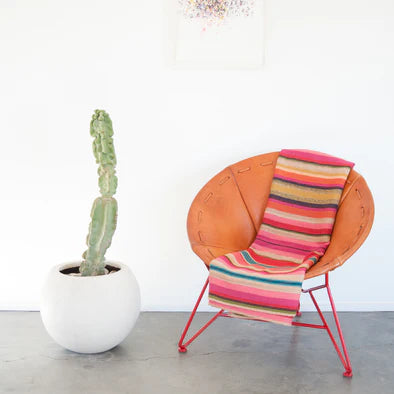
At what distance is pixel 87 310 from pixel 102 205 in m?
0.49

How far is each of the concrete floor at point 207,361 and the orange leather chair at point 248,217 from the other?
103 mm

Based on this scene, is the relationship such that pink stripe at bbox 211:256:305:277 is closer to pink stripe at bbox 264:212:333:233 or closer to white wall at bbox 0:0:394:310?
pink stripe at bbox 264:212:333:233

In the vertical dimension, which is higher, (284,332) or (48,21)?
(48,21)

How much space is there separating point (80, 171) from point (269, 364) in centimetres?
152

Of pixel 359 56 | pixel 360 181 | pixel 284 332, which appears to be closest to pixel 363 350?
pixel 284 332

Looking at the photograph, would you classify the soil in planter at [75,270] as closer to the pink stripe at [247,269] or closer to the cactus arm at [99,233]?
the cactus arm at [99,233]

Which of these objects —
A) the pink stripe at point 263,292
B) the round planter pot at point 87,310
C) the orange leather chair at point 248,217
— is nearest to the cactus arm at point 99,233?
the round planter pot at point 87,310

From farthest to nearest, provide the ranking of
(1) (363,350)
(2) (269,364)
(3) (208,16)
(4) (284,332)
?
(3) (208,16), (4) (284,332), (1) (363,350), (2) (269,364)

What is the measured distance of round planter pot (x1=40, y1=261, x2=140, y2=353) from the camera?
2.35 meters

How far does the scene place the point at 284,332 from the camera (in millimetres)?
2801

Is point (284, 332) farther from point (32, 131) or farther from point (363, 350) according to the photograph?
point (32, 131)

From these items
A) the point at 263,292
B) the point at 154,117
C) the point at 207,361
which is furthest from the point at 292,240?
the point at 154,117

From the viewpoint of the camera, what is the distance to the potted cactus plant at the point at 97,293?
92.6 inches

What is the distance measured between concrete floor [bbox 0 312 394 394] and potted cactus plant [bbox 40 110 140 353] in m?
0.12
